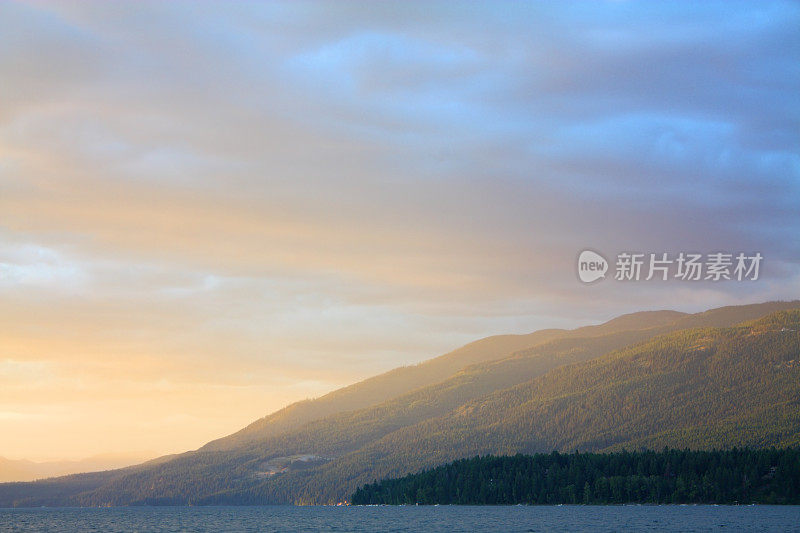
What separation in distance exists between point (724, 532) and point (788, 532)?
1360cm

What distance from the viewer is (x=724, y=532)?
198 metres

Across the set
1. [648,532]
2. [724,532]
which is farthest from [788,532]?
[648,532]

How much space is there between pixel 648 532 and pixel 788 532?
29.8 m

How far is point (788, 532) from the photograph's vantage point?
192 metres

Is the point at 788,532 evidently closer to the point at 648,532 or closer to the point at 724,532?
the point at 724,532

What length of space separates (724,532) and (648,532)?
17.1 metres

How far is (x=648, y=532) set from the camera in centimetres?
19962
